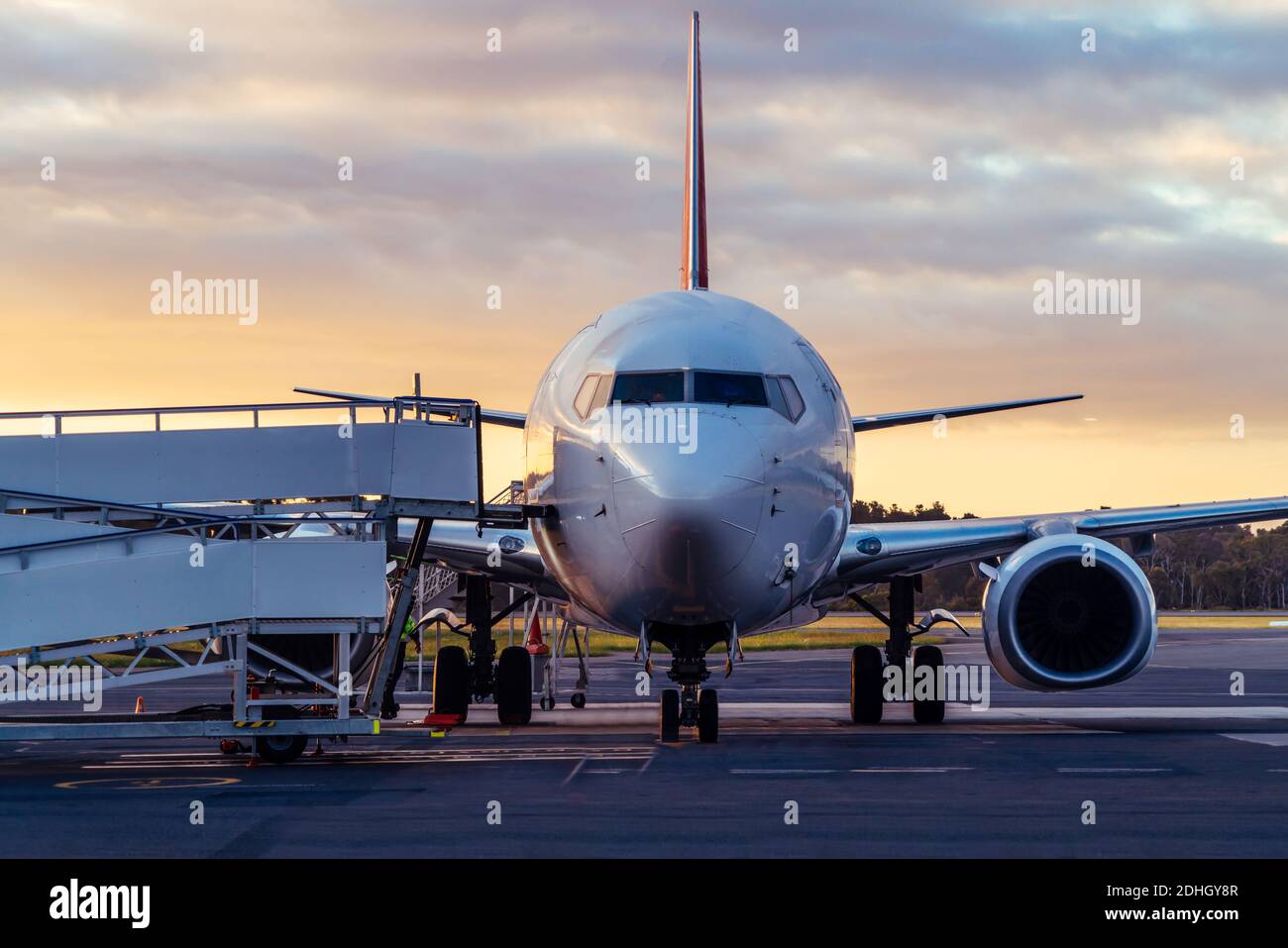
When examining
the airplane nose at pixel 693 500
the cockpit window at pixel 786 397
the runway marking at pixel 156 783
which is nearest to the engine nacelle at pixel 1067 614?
the cockpit window at pixel 786 397

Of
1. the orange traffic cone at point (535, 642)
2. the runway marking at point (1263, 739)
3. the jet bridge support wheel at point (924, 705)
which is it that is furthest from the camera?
the orange traffic cone at point (535, 642)

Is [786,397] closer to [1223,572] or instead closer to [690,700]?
[690,700]

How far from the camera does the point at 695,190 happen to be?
22.9m

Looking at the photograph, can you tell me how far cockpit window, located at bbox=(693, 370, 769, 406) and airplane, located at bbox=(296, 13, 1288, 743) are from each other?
0.07 ft

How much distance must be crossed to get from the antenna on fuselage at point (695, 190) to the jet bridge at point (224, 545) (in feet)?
17.4

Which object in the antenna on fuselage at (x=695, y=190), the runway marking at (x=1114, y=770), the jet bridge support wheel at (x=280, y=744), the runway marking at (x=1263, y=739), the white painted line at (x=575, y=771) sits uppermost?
the antenna on fuselage at (x=695, y=190)

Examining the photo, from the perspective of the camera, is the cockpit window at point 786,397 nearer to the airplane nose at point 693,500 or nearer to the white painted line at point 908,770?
the airplane nose at point 693,500

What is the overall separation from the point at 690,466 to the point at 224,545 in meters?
4.93

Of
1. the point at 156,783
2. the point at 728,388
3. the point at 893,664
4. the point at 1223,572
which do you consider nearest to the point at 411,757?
the point at 156,783

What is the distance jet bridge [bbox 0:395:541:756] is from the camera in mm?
15320

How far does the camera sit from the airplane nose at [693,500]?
14102 millimetres

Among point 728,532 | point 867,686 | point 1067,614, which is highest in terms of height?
point 728,532

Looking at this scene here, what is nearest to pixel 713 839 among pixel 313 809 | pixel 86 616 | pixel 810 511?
pixel 313 809
